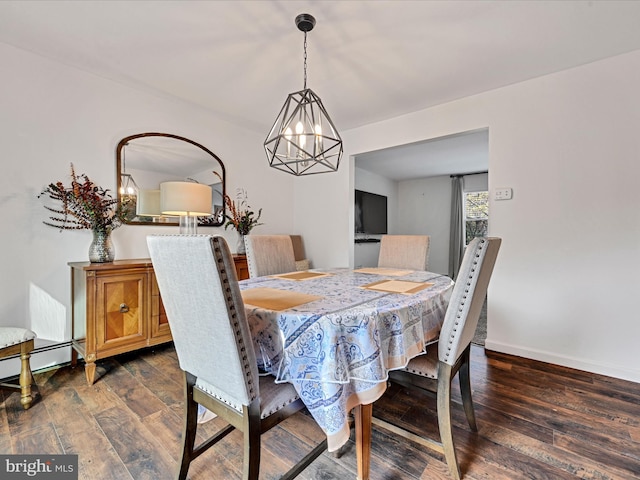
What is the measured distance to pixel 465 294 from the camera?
124cm

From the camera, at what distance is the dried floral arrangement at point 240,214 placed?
3.36 metres

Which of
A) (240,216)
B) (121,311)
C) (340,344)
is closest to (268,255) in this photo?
(121,311)

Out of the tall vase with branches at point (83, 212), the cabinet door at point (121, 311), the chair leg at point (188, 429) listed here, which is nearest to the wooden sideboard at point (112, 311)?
the cabinet door at point (121, 311)

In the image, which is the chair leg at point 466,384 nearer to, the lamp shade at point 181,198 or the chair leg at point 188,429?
the chair leg at point 188,429

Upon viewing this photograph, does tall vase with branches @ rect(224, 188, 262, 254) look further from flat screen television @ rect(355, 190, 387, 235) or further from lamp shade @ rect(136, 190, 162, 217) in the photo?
flat screen television @ rect(355, 190, 387, 235)

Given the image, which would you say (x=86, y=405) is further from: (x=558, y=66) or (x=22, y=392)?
(x=558, y=66)

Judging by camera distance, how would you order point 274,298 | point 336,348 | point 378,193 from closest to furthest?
1. point 336,348
2. point 274,298
3. point 378,193

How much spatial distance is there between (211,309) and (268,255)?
1.42 meters

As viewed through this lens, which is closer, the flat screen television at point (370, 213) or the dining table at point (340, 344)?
the dining table at point (340, 344)

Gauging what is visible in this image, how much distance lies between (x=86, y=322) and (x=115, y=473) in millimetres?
1136

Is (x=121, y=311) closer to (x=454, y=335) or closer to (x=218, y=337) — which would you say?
(x=218, y=337)

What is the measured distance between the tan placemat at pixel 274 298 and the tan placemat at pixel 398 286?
0.40 metres

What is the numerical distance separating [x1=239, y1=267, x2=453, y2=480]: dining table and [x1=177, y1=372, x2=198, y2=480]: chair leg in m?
0.30

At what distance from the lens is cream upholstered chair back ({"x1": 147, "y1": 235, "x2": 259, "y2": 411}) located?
899 millimetres
